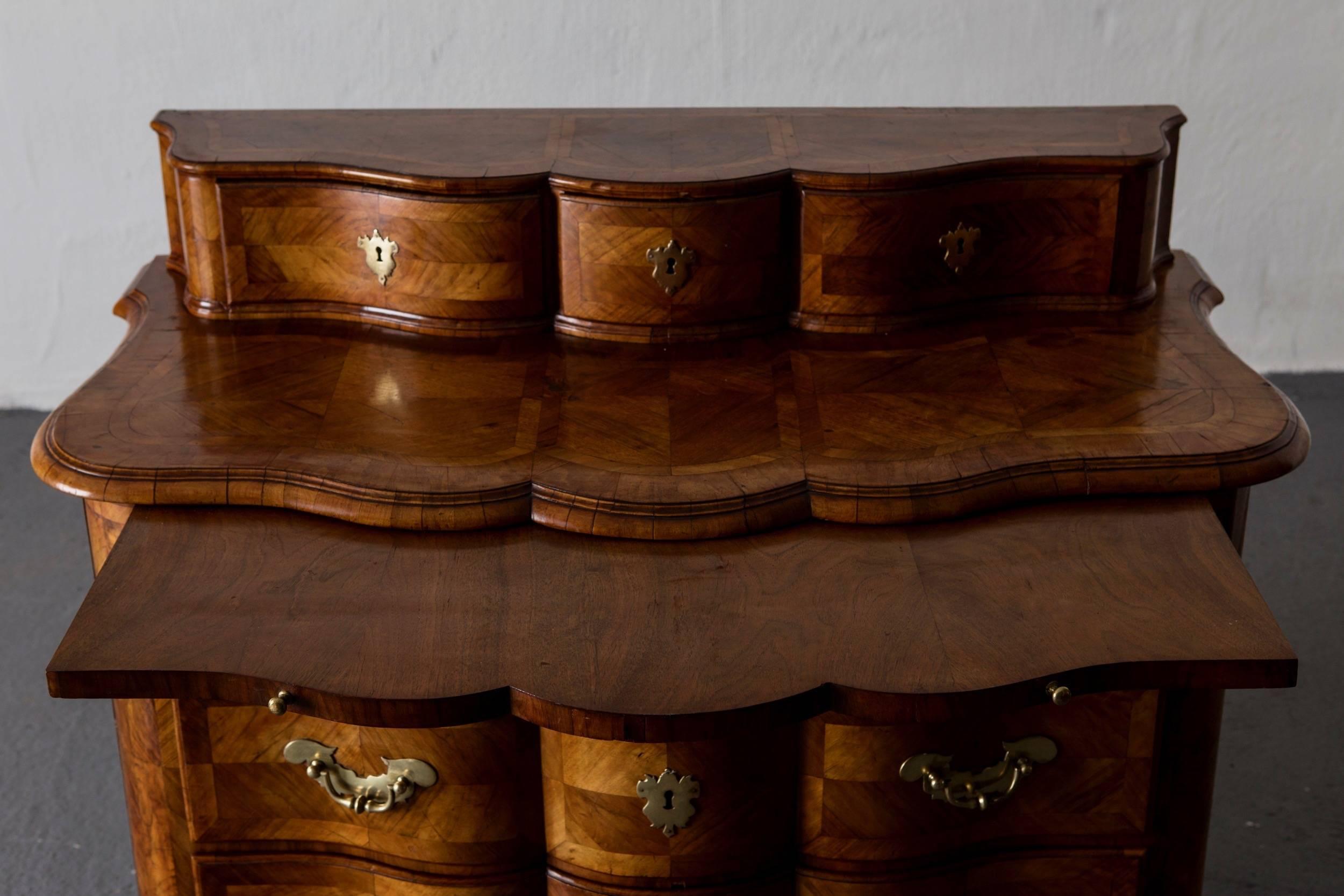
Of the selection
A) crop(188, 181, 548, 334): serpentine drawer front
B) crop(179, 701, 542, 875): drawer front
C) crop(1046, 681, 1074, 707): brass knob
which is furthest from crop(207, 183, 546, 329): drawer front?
crop(1046, 681, 1074, 707): brass knob

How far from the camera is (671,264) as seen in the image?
5.76ft

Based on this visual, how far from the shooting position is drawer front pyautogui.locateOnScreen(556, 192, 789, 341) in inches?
68.7

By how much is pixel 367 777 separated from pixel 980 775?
56cm

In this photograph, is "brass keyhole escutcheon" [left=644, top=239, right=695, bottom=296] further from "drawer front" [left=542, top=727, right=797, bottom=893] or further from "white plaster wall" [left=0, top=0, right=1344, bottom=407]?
"white plaster wall" [left=0, top=0, right=1344, bottom=407]

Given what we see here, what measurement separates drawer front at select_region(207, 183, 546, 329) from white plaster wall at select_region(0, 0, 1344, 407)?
159 centimetres

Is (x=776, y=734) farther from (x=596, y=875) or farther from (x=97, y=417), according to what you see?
(x=97, y=417)

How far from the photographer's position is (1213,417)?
1.56m

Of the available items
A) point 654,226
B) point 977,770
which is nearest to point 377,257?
point 654,226

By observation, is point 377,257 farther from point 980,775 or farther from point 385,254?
point 980,775

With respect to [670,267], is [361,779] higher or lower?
lower

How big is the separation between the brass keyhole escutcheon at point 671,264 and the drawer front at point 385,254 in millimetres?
146

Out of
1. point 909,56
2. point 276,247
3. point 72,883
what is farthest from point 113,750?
point 909,56

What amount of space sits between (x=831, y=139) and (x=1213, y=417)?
640 millimetres

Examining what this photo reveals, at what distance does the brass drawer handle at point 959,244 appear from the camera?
1811 millimetres
